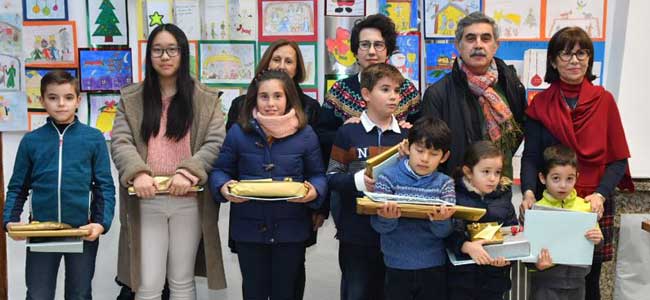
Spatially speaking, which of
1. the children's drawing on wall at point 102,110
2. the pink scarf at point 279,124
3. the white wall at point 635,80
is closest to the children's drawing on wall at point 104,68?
the children's drawing on wall at point 102,110

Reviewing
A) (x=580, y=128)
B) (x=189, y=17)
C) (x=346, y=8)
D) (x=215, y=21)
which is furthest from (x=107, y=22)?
(x=580, y=128)

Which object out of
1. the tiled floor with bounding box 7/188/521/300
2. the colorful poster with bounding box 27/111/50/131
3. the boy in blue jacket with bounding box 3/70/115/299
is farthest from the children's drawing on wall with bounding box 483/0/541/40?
the colorful poster with bounding box 27/111/50/131

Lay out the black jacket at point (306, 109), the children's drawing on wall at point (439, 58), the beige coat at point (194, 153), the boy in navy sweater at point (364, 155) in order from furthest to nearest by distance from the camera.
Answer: the children's drawing on wall at point (439, 58) < the black jacket at point (306, 109) < the beige coat at point (194, 153) < the boy in navy sweater at point (364, 155)

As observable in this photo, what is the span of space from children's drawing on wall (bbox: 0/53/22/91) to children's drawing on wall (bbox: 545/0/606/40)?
3190 mm

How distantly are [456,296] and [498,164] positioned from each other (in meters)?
0.57

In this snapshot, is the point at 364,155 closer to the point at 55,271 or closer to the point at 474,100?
the point at 474,100

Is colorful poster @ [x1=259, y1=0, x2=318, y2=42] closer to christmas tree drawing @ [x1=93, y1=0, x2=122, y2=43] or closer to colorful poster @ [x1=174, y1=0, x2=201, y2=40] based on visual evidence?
colorful poster @ [x1=174, y1=0, x2=201, y2=40]

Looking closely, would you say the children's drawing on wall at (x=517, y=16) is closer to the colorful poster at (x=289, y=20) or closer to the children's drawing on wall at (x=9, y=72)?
the colorful poster at (x=289, y=20)

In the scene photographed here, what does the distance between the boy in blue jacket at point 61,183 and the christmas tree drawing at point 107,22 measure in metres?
1.02

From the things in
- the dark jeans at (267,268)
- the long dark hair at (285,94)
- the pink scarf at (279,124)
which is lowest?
the dark jeans at (267,268)

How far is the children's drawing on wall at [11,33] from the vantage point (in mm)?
3639

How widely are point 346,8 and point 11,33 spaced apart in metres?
2.04

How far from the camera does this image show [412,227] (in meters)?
2.38

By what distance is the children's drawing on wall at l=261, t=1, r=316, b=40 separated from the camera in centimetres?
354
